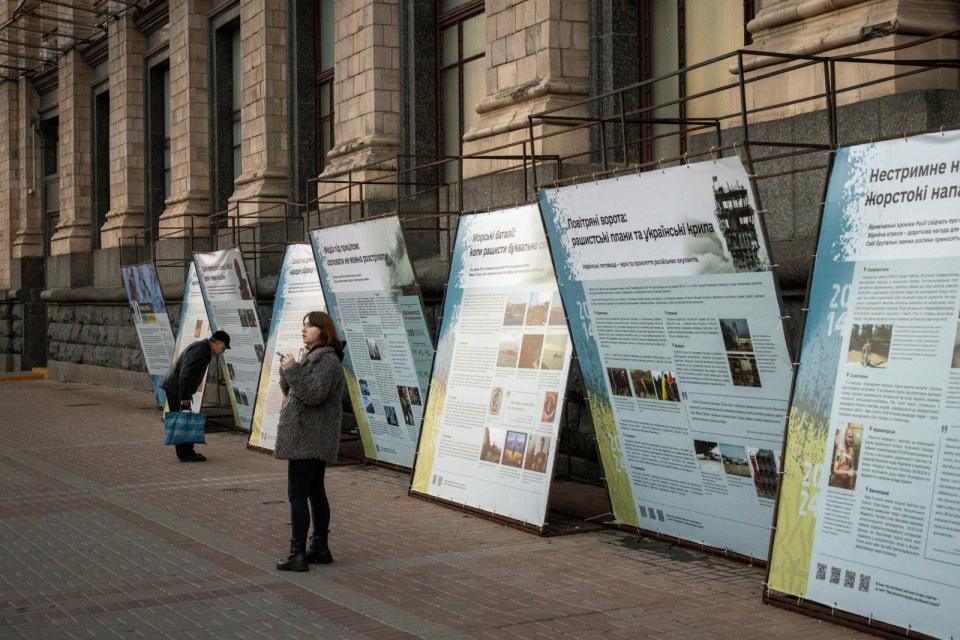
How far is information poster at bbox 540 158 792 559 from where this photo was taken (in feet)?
24.6

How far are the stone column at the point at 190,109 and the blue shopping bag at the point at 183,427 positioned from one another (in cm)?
1145

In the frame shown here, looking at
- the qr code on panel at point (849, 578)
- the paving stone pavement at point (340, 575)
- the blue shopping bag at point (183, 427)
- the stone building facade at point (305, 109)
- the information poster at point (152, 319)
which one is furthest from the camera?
the information poster at point (152, 319)

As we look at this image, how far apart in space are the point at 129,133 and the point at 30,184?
819cm

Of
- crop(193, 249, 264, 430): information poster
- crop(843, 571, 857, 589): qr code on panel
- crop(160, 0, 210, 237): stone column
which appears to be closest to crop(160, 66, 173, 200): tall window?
crop(160, 0, 210, 237): stone column

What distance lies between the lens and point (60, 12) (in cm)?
3203

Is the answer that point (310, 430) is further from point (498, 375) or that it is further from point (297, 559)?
point (498, 375)

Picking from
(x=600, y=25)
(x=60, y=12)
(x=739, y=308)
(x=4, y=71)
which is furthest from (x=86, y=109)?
(x=739, y=308)

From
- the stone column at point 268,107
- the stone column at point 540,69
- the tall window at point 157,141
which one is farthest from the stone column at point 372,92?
the tall window at point 157,141

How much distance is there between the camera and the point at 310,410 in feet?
27.1

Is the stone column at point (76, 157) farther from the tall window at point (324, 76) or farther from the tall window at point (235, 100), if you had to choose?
the tall window at point (324, 76)

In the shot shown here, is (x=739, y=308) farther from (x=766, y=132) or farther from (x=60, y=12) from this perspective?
(x=60, y=12)

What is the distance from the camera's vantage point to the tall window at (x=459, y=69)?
1723cm

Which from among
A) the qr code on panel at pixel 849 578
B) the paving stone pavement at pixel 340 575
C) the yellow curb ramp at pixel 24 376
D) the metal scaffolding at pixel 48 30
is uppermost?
the metal scaffolding at pixel 48 30

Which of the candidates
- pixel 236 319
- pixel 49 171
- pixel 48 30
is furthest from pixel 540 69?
pixel 49 171
